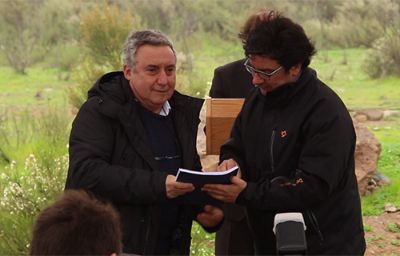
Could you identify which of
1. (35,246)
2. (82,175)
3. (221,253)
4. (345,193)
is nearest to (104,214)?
(35,246)

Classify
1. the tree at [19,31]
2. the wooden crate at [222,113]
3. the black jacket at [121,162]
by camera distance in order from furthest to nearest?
1. the tree at [19,31]
2. the wooden crate at [222,113]
3. the black jacket at [121,162]

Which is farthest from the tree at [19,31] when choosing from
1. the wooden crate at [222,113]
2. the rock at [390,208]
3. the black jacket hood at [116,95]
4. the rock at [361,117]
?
the black jacket hood at [116,95]

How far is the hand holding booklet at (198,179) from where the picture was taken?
2.93m

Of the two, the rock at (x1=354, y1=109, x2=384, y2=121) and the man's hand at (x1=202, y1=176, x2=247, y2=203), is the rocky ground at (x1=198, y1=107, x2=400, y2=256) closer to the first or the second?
the man's hand at (x1=202, y1=176, x2=247, y2=203)

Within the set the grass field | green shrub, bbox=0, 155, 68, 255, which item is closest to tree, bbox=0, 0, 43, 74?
the grass field

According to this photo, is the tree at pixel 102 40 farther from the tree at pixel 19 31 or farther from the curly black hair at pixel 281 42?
the curly black hair at pixel 281 42

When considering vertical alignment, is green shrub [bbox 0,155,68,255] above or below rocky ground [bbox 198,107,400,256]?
above

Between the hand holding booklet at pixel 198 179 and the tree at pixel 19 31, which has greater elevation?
the hand holding booklet at pixel 198 179

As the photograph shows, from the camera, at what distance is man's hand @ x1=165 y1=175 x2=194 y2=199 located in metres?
3.02

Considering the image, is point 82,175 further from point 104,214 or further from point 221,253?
point 221,253

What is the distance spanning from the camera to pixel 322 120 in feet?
9.61

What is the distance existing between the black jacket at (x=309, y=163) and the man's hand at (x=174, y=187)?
209mm

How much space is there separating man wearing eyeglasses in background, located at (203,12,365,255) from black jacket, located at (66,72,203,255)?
0.84ft

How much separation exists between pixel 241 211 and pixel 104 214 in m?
1.79
